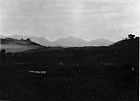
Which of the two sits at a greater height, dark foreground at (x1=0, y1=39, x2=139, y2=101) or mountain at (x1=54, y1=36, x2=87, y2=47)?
mountain at (x1=54, y1=36, x2=87, y2=47)

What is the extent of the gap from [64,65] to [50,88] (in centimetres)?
557

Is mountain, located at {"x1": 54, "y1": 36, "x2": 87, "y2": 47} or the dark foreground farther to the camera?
mountain, located at {"x1": 54, "y1": 36, "x2": 87, "y2": 47}

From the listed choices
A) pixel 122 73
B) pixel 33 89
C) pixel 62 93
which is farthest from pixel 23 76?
pixel 122 73

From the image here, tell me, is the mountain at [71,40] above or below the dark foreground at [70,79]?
above

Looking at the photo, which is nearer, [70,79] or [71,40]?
[70,79]

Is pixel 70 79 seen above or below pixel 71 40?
below

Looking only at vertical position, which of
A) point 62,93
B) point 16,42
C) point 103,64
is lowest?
point 62,93

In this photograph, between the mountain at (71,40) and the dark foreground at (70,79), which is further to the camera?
the mountain at (71,40)

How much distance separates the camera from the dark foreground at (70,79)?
1380cm

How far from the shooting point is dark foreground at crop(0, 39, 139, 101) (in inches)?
543

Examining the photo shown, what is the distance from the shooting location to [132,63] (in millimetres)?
19531

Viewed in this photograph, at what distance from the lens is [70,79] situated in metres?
17.2

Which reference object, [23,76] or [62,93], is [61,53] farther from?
[62,93]

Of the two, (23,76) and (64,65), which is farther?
(64,65)
